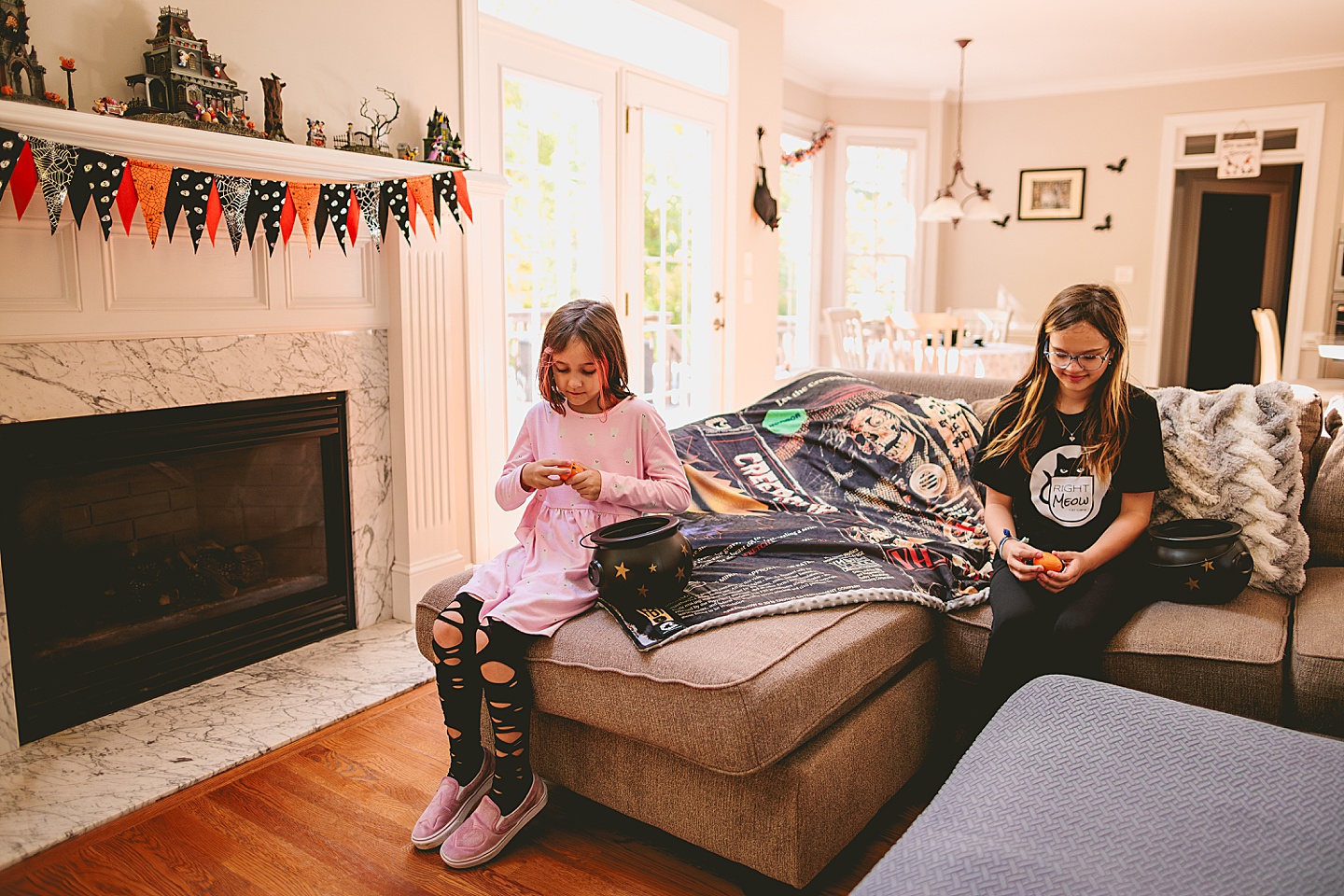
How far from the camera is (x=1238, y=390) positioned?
2328mm

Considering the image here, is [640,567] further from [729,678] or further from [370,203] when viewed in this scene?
[370,203]

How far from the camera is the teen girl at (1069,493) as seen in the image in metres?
1.91

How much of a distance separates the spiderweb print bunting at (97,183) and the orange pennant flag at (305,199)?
45 cm

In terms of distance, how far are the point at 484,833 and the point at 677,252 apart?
3.25 m

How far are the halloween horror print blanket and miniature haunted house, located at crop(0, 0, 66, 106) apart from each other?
1657mm

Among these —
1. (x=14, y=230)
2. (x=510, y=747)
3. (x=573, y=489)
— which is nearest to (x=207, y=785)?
(x=510, y=747)

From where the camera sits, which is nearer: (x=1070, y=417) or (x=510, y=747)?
(x=510, y=747)

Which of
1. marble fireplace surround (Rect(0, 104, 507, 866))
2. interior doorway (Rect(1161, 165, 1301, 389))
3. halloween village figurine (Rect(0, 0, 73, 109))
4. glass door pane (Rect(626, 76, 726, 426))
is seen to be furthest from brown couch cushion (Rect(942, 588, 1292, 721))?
interior doorway (Rect(1161, 165, 1301, 389))

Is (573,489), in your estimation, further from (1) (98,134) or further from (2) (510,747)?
(1) (98,134)

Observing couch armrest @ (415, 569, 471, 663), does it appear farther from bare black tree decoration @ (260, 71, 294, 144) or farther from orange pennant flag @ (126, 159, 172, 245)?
bare black tree decoration @ (260, 71, 294, 144)

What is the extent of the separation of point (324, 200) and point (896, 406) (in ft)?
5.72

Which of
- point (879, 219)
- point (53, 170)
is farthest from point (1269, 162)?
point (53, 170)

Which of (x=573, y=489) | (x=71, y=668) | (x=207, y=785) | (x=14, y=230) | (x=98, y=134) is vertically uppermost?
(x=98, y=134)

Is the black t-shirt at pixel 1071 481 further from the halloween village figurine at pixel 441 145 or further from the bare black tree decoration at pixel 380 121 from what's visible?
the bare black tree decoration at pixel 380 121
